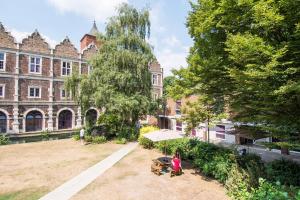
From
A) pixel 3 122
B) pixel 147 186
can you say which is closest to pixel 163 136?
pixel 147 186

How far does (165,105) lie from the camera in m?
30.4

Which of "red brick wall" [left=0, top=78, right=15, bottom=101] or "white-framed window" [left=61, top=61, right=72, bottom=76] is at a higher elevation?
"white-framed window" [left=61, top=61, right=72, bottom=76]

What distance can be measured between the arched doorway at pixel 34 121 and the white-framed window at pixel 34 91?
2.39 m

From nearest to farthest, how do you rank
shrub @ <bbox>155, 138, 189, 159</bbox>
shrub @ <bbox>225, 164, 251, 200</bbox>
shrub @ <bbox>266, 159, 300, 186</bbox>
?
shrub @ <bbox>266, 159, 300, 186</bbox>, shrub @ <bbox>225, 164, 251, 200</bbox>, shrub @ <bbox>155, 138, 189, 159</bbox>

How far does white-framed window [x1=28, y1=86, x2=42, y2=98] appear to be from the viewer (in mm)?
30425

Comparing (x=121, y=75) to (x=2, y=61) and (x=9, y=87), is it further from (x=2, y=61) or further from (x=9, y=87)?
(x=2, y=61)

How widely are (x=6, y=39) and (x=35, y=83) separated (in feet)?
22.4

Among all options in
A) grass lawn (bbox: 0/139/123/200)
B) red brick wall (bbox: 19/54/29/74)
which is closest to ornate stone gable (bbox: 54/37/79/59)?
red brick wall (bbox: 19/54/29/74)

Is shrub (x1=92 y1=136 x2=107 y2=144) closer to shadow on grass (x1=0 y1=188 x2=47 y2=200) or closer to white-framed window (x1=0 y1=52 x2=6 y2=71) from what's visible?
shadow on grass (x1=0 y1=188 x2=47 y2=200)

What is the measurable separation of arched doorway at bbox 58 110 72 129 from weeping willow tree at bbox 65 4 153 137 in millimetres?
13116

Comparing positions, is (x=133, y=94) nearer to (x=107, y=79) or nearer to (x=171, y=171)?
(x=107, y=79)

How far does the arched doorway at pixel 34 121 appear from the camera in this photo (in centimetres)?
3052

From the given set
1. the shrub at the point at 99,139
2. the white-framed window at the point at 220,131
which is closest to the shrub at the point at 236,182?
the white-framed window at the point at 220,131

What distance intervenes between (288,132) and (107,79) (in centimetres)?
1740
